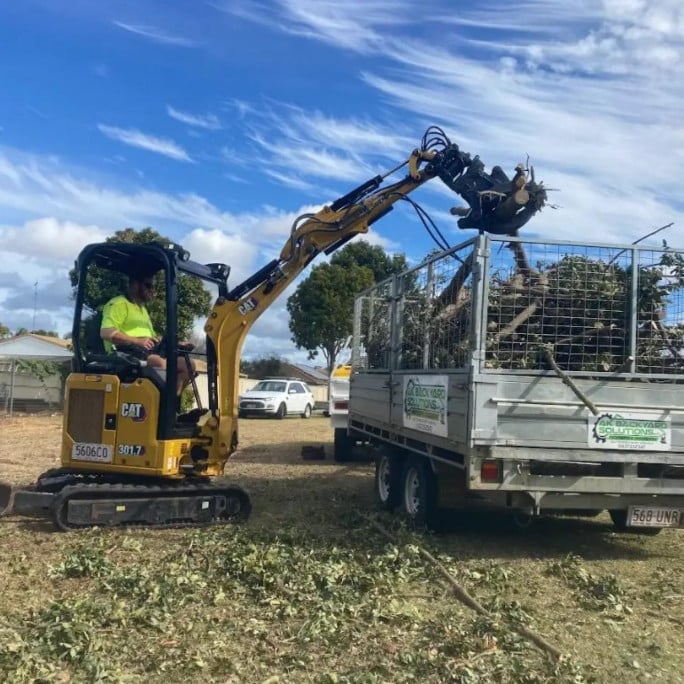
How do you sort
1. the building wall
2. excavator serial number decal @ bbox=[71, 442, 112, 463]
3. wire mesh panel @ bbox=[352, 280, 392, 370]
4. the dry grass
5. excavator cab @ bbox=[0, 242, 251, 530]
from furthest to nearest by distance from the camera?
1. the building wall
2. wire mesh panel @ bbox=[352, 280, 392, 370]
3. excavator serial number decal @ bbox=[71, 442, 112, 463]
4. excavator cab @ bbox=[0, 242, 251, 530]
5. the dry grass

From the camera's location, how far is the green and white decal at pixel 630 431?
6664 mm

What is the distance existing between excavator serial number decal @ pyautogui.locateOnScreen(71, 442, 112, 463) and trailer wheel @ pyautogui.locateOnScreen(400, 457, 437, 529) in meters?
3.23

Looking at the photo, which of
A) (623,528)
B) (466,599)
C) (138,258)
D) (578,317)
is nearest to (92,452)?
(138,258)

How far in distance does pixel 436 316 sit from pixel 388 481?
2.39m

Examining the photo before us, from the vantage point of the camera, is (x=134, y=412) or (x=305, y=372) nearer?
(x=134, y=412)

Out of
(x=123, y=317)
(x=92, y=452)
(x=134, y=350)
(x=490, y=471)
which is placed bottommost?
(x=92, y=452)

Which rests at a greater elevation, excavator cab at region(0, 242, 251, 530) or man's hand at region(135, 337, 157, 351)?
man's hand at region(135, 337, 157, 351)

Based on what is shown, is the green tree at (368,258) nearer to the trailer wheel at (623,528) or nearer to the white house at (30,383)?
the white house at (30,383)

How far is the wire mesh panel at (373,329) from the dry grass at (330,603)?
2366 millimetres

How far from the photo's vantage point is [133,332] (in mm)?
8188

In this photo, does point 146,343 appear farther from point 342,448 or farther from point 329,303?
point 329,303

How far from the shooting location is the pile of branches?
689cm

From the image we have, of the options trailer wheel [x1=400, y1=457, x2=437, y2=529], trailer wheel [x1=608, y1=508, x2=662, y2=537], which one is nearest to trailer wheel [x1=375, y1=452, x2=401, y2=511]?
trailer wheel [x1=400, y1=457, x2=437, y2=529]

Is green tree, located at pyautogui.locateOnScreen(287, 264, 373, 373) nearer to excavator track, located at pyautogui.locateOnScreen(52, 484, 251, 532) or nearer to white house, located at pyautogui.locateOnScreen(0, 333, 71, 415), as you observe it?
white house, located at pyautogui.locateOnScreen(0, 333, 71, 415)
